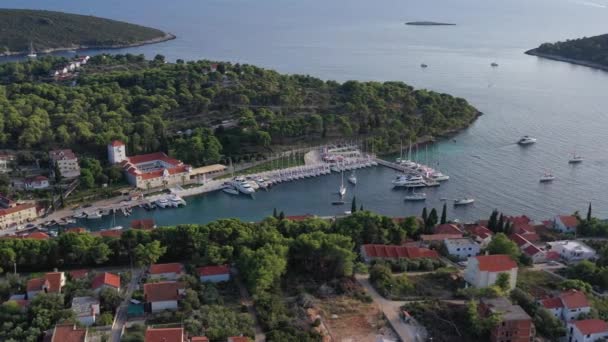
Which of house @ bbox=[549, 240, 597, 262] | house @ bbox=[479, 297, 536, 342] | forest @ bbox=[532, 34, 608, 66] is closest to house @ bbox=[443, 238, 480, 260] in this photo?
house @ bbox=[549, 240, 597, 262]

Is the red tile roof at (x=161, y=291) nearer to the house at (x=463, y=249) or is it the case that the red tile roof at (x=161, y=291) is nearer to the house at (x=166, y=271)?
the house at (x=166, y=271)

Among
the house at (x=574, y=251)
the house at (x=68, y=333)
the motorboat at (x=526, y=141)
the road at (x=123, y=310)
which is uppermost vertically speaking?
the motorboat at (x=526, y=141)

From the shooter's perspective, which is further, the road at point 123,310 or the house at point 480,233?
the house at point 480,233

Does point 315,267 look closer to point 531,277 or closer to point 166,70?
point 531,277

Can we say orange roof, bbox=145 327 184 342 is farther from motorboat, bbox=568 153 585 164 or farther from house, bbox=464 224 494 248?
motorboat, bbox=568 153 585 164

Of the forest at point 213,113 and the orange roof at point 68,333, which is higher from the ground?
the forest at point 213,113

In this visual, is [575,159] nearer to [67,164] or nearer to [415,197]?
[415,197]

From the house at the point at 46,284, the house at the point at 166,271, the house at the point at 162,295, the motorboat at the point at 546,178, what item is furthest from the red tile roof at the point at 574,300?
the house at the point at 46,284
